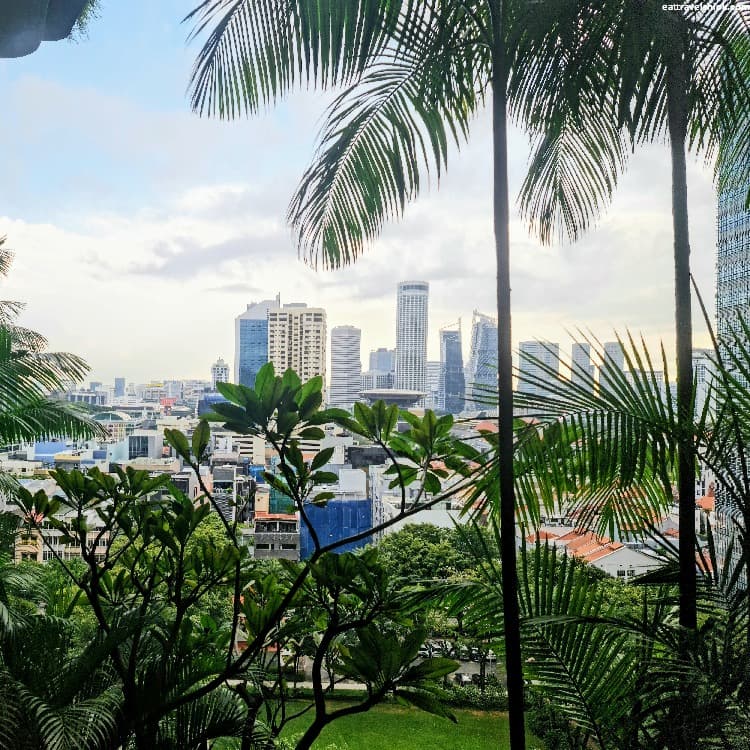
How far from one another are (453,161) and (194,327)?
3.41ft

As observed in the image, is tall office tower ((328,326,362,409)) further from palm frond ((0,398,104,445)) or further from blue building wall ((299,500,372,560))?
palm frond ((0,398,104,445))

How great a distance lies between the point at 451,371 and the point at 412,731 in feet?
3.99

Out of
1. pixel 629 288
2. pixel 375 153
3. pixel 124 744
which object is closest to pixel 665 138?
pixel 629 288

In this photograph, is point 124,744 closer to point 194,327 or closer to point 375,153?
point 375,153

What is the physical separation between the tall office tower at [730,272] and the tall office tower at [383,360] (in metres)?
0.99

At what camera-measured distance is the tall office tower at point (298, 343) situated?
2234 mm

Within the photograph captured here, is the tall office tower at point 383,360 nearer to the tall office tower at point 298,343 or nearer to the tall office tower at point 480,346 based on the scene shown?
the tall office tower at point 298,343

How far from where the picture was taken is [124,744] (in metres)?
1.24

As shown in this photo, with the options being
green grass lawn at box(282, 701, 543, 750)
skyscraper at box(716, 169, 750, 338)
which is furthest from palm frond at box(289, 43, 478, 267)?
green grass lawn at box(282, 701, 543, 750)

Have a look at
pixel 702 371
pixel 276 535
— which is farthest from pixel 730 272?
pixel 276 535

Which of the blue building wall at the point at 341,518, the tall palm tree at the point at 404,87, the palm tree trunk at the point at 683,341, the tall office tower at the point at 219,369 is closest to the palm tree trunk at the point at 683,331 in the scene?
the palm tree trunk at the point at 683,341

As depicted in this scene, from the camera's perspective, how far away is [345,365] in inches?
89.0

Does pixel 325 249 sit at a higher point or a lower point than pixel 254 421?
higher

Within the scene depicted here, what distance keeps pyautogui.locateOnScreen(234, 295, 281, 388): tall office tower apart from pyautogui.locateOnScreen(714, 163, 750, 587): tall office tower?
138 cm
